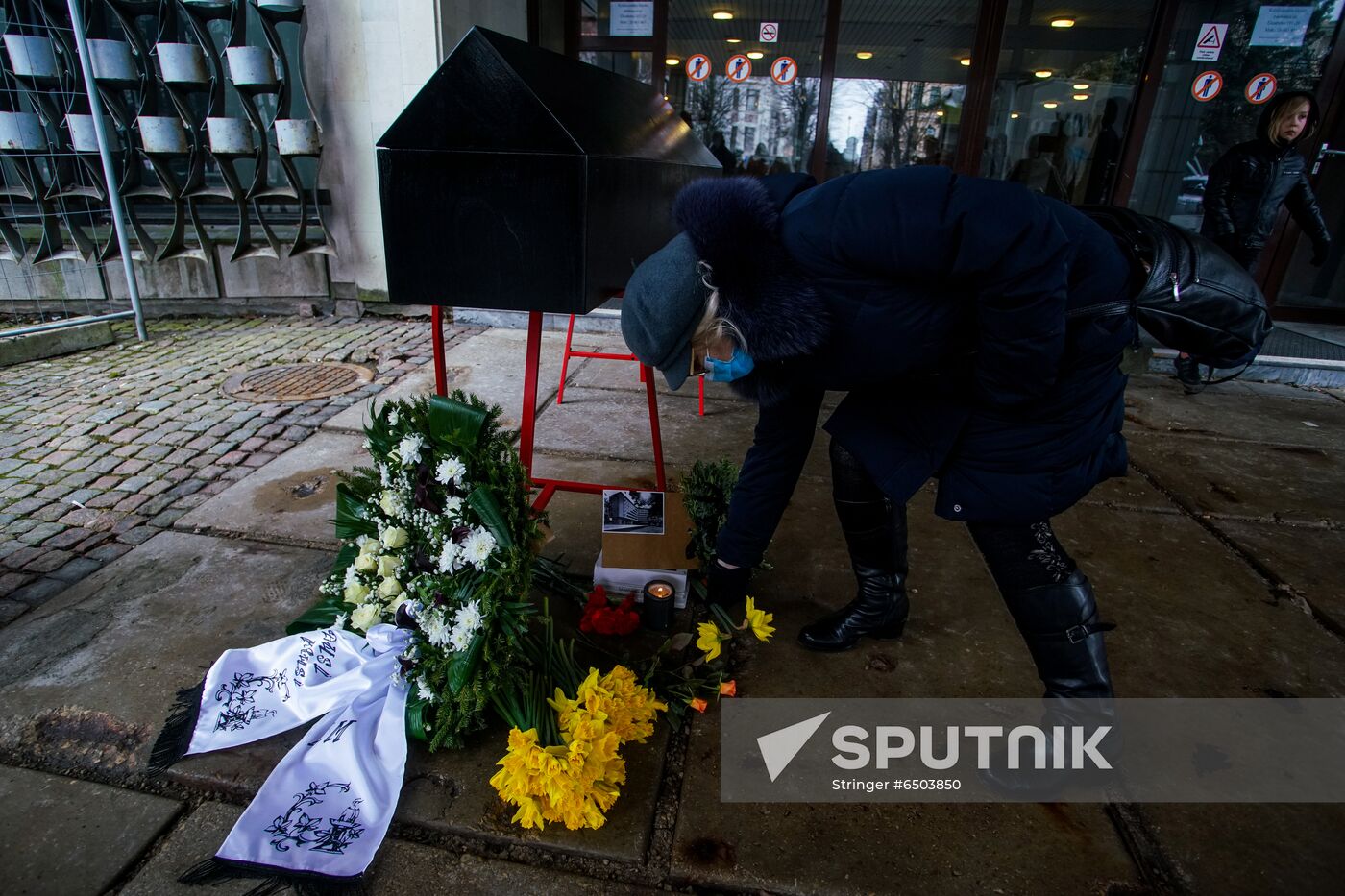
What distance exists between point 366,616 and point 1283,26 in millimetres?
8089

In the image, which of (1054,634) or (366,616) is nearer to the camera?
(1054,634)

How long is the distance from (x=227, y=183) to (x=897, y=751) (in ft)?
19.6

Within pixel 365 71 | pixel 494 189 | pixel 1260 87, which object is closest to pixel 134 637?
pixel 494 189

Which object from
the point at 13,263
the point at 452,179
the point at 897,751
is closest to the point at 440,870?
the point at 897,751

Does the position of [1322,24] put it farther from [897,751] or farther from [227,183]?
[227,183]

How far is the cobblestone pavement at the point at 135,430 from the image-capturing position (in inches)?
107

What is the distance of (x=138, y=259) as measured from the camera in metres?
5.63

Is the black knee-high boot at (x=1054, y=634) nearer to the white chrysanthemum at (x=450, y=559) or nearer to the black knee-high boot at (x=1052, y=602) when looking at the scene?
the black knee-high boot at (x=1052, y=602)

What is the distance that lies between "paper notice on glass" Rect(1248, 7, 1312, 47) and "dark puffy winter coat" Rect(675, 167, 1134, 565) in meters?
6.53

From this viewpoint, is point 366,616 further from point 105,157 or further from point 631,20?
point 631,20

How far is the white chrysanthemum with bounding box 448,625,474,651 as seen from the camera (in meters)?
1.79

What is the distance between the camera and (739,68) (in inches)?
259

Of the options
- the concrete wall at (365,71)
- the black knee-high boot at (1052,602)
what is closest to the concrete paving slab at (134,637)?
the black knee-high boot at (1052,602)

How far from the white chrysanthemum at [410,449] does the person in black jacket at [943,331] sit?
0.72 m
